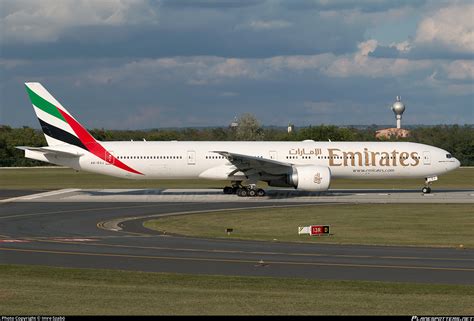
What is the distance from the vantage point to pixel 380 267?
2348cm

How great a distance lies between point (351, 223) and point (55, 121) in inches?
1043

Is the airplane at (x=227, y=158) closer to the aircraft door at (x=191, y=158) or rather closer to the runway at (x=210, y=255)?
the aircraft door at (x=191, y=158)

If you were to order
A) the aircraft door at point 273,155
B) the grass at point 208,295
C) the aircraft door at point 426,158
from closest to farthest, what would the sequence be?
the grass at point 208,295
the aircraft door at point 273,155
the aircraft door at point 426,158

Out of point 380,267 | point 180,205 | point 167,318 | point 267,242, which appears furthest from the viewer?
point 180,205

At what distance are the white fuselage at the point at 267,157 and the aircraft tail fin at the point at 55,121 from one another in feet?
3.05

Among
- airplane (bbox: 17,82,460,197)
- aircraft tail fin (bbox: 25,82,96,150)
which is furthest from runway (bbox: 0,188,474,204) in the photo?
aircraft tail fin (bbox: 25,82,96,150)

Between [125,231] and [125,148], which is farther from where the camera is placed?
[125,148]

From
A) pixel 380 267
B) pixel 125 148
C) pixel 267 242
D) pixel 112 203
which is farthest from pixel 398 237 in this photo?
pixel 125 148

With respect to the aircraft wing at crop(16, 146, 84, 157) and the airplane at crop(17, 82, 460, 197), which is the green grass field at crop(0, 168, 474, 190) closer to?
the airplane at crop(17, 82, 460, 197)

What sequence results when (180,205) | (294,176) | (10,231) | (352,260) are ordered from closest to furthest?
(352,260) → (10,231) → (180,205) → (294,176)

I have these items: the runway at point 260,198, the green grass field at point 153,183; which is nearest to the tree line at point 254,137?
the green grass field at point 153,183

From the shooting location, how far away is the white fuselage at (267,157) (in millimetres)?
54500

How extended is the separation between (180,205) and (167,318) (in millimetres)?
32265

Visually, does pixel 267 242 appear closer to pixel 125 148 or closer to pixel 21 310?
pixel 21 310
